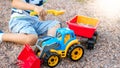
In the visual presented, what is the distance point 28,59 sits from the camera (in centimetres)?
235

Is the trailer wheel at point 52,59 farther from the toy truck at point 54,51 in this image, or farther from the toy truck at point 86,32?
the toy truck at point 86,32

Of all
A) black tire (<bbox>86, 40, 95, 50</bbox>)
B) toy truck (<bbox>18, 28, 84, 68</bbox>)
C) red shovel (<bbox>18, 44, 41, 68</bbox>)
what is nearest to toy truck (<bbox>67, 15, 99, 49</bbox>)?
black tire (<bbox>86, 40, 95, 50</bbox>)

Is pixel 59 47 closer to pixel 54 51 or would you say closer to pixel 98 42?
pixel 54 51

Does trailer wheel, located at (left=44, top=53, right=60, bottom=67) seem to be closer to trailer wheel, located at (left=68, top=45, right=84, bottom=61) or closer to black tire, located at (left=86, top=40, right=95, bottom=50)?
trailer wheel, located at (left=68, top=45, right=84, bottom=61)

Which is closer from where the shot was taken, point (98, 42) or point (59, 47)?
point (59, 47)

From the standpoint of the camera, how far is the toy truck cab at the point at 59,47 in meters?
2.38

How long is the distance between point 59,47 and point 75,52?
153 mm

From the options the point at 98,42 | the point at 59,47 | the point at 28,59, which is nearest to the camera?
the point at 28,59

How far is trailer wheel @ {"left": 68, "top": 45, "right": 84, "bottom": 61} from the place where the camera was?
2.47 meters

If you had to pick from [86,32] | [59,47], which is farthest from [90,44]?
[59,47]

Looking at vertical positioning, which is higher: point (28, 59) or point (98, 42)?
point (28, 59)

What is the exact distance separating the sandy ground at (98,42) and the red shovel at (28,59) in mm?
128

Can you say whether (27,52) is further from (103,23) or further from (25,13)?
(103,23)

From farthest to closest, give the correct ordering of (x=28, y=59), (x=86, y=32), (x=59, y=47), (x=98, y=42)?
(x=98, y=42) < (x=86, y=32) < (x=59, y=47) < (x=28, y=59)
